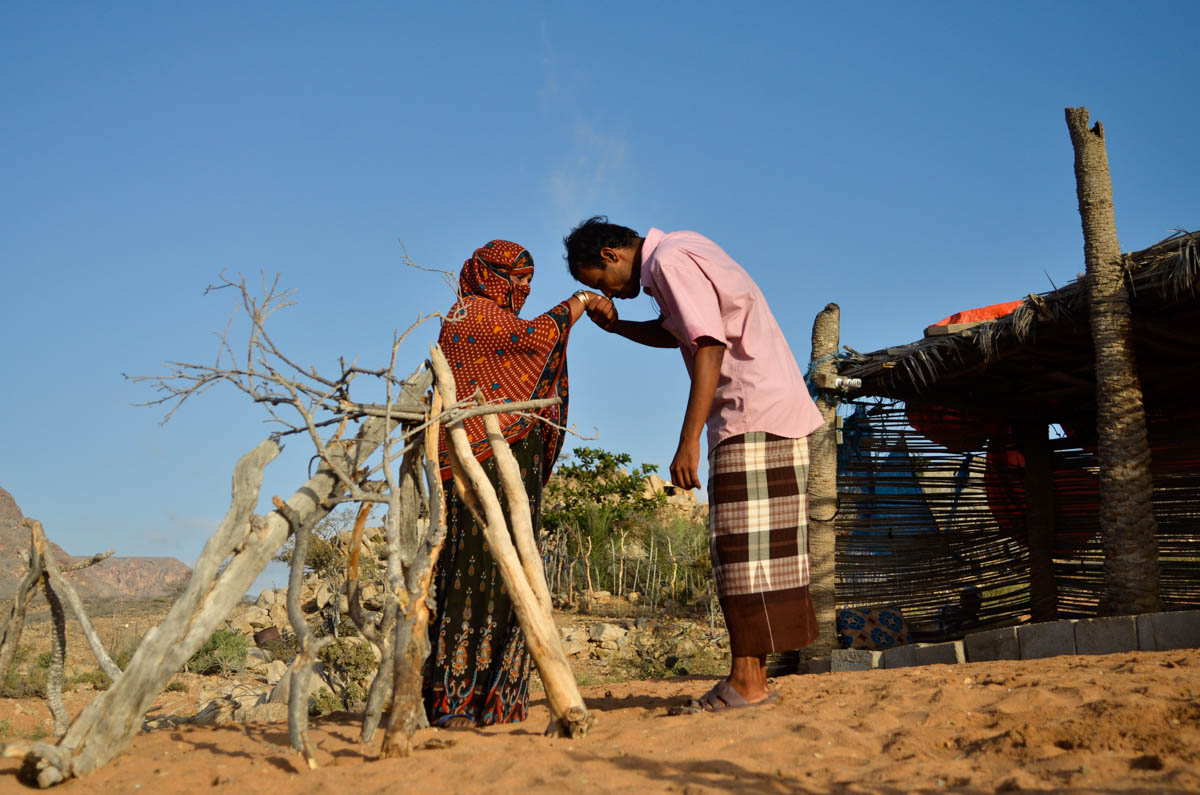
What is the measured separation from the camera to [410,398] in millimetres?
3445

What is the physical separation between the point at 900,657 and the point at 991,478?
116 inches

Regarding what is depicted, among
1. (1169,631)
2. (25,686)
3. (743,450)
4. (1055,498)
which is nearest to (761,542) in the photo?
(743,450)

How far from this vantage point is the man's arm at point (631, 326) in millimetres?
3953

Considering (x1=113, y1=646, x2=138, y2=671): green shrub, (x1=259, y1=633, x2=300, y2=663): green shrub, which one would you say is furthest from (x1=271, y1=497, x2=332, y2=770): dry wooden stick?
(x1=259, y1=633, x2=300, y2=663): green shrub

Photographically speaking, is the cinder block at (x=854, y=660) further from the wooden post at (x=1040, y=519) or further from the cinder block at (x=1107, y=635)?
the wooden post at (x=1040, y=519)

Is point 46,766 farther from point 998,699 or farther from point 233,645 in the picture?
point 233,645

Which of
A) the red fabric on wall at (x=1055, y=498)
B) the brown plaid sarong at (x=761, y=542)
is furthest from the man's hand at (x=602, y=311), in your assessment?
the red fabric on wall at (x=1055, y=498)

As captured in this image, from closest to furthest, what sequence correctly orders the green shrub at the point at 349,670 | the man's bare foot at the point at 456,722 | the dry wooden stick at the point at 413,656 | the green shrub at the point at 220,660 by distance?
the dry wooden stick at the point at 413,656
the man's bare foot at the point at 456,722
the green shrub at the point at 349,670
the green shrub at the point at 220,660

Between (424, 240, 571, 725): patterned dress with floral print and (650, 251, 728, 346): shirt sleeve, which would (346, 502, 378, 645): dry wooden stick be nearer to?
(424, 240, 571, 725): patterned dress with floral print

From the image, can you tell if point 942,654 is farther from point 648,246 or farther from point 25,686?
point 25,686

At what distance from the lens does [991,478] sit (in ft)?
26.2

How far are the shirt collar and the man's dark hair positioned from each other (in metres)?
0.06

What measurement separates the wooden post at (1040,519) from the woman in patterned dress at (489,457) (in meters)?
5.40

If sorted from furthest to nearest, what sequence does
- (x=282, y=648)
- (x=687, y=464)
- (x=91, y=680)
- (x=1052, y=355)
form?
(x=282, y=648) → (x=91, y=680) → (x=1052, y=355) → (x=687, y=464)
